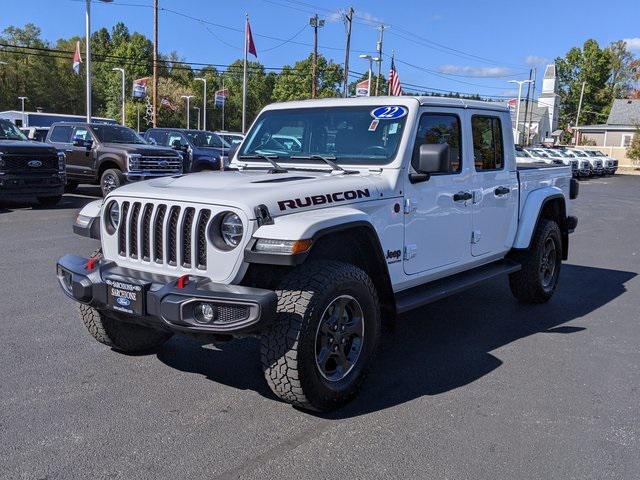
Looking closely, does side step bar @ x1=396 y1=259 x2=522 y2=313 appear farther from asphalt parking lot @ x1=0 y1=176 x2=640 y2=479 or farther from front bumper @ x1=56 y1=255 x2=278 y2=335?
front bumper @ x1=56 y1=255 x2=278 y2=335

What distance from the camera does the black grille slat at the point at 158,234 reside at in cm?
381

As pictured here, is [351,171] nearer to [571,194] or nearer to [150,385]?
[150,385]

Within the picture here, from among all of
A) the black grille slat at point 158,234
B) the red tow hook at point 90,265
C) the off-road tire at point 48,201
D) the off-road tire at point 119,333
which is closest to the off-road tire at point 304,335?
the black grille slat at point 158,234

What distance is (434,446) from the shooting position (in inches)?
135

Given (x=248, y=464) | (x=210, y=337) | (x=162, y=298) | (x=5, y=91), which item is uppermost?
(x=5, y=91)

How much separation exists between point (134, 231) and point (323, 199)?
4.03ft

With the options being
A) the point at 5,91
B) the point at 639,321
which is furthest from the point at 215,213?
the point at 5,91

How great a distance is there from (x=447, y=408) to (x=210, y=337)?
5.14 feet

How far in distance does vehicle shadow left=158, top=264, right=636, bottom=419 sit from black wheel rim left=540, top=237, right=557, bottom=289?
10.0 inches

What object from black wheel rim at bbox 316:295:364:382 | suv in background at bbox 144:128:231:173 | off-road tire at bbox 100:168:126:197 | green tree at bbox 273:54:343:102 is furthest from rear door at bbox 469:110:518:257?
green tree at bbox 273:54:343:102

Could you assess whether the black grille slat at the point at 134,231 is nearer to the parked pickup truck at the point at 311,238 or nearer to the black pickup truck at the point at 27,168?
the parked pickup truck at the point at 311,238

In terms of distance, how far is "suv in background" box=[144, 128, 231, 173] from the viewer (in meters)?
18.6

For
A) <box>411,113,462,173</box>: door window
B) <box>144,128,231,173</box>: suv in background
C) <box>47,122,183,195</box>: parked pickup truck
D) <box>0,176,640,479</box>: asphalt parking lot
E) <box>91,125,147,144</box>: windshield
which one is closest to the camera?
<box>0,176,640,479</box>: asphalt parking lot

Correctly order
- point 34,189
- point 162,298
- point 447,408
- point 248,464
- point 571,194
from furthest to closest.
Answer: point 34,189
point 571,194
point 447,408
point 162,298
point 248,464
